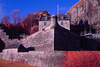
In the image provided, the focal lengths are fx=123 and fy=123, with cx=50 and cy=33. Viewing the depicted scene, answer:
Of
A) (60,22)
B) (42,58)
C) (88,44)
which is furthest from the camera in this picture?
(60,22)

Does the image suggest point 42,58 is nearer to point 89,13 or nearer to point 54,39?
point 54,39

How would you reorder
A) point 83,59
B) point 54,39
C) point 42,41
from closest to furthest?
1. point 83,59
2. point 54,39
3. point 42,41

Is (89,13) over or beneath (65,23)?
over

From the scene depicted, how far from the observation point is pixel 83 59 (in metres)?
13.4

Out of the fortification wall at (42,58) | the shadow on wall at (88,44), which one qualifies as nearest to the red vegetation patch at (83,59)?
the fortification wall at (42,58)

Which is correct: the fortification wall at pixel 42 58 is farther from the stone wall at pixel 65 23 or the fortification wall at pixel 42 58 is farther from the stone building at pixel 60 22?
the stone wall at pixel 65 23

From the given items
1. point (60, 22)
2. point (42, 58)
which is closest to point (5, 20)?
point (60, 22)

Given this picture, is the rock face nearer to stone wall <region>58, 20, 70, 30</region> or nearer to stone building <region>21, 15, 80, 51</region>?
stone wall <region>58, 20, 70, 30</region>

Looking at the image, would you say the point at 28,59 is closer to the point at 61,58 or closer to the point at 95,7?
the point at 61,58

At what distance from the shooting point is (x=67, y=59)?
14398mm

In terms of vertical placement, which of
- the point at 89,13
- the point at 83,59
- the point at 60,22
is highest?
the point at 89,13

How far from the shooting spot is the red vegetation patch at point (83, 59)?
1324cm

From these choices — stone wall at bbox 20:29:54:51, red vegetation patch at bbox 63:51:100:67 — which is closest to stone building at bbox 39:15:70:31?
stone wall at bbox 20:29:54:51

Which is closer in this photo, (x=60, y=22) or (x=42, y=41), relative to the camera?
(x=42, y=41)
